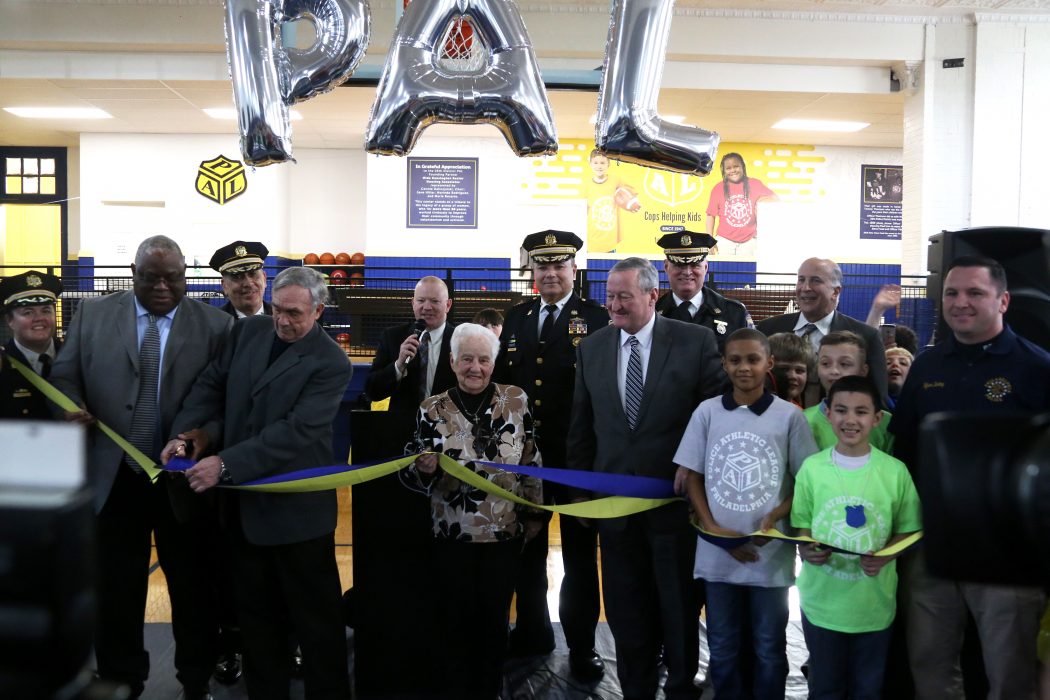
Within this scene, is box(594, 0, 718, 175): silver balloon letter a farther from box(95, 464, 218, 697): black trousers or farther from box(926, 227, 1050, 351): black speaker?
box(95, 464, 218, 697): black trousers

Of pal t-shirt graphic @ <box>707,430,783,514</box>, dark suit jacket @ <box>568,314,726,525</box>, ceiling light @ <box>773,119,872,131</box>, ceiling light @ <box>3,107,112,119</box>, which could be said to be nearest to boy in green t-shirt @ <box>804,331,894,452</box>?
pal t-shirt graphic @ <box>707,430,783,514</box>

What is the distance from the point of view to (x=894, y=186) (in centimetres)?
1605

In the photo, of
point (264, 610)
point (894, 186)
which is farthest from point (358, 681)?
point (894, 186)

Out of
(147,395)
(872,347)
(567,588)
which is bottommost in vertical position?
(567,588)

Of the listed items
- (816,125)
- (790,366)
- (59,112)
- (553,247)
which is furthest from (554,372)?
(59,112)

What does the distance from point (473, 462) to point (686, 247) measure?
1.71 m

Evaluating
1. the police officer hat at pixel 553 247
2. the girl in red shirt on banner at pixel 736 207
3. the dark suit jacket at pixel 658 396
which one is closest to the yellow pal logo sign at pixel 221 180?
the girl in red shirt on banner at pixel 736 207

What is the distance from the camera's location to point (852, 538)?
2.75 meters

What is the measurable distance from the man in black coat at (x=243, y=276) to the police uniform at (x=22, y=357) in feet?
2.57

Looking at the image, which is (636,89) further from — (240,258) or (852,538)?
Answer: (240,258)

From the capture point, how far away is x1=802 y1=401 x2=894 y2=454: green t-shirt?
307 centimetres

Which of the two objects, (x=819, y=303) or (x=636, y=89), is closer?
(x=636, y=89)

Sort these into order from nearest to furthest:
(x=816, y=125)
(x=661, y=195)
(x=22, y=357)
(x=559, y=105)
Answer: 1. (x=22, y=357)
2. (x=559, y=105)
3. (x=816, y=125)
4. (x=661, y=195)

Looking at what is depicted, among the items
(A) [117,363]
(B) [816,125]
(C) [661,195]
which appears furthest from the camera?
(C) [661,195]
